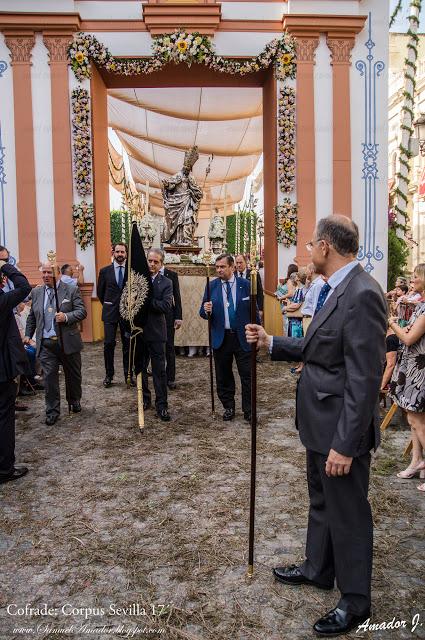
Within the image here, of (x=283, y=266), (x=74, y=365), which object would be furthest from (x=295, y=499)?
(x=283, y=266)

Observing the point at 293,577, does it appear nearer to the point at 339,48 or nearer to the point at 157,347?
the point at 157,347

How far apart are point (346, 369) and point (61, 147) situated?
9.74 meters

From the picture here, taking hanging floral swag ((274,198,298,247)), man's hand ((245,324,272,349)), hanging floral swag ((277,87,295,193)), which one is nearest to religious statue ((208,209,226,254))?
hanging floral swag ((274,198,298,247))

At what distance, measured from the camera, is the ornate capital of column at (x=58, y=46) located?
10703mm

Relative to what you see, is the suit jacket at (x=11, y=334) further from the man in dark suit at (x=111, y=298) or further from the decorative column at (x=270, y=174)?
the decorative column at (x=270, y=174)

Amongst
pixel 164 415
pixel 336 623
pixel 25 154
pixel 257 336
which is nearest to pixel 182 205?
pixel 25 154

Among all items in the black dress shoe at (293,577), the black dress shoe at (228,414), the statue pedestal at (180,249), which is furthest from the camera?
the statue pedestal at (180,249)

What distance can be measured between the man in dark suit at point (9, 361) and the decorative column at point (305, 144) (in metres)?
7.24

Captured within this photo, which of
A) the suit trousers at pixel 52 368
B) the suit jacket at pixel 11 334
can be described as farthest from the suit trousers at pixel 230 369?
the suit jacket at pixel 11 334

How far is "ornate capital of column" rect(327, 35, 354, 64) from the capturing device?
426 inches

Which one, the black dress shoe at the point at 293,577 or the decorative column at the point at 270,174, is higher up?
the decorative column at the point at 270,174

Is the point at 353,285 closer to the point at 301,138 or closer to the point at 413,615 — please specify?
the point at 413,615

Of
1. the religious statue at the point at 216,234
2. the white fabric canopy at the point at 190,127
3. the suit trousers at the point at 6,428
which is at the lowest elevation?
the suit trousers at the point at 6,428

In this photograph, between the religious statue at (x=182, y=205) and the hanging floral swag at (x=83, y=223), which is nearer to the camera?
the hanging floral swag at (x=83, y=223)
